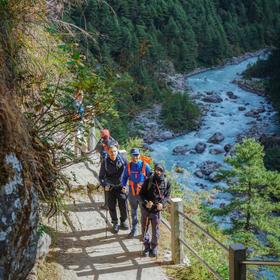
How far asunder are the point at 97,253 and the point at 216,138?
3204 cm

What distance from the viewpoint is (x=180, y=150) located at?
37.2m

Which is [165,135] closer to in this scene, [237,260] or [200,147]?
[200,147]

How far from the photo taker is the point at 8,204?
4.17 metres

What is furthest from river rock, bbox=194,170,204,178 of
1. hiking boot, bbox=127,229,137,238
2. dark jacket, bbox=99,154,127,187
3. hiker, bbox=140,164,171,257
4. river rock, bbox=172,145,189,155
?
hiker, bbox=140,164,171,257

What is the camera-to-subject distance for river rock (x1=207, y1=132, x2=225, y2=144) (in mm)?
38256

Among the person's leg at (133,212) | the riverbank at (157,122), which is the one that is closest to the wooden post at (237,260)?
the person's leg at (133,212)

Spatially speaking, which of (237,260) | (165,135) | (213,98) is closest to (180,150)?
(165,135)

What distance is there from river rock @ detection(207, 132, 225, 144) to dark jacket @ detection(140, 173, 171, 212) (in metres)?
32.0

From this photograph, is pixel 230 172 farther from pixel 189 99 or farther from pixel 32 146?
pixel 189 99

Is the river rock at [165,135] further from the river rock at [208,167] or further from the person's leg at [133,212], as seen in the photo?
the person's leg at [133,212]

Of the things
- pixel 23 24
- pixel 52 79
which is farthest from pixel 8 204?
pixel 52 79

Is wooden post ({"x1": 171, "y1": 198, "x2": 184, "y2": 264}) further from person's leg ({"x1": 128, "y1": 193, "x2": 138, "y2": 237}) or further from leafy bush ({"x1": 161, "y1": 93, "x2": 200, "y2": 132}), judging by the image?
leafy bush ({"x1": 161, "y1": 93, "x2": 200, "y2": 132})

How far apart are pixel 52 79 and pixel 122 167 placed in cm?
165

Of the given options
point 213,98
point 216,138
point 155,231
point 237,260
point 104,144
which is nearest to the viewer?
point 237,260
